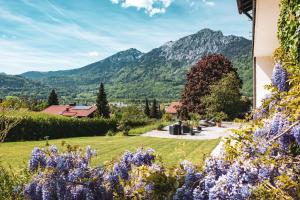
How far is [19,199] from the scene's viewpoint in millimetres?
4656

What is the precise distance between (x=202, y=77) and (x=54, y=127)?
21.0 m

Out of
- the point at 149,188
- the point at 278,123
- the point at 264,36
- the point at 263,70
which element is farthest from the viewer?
the point at 263,70

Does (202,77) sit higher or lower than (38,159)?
higher

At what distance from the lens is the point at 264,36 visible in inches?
338

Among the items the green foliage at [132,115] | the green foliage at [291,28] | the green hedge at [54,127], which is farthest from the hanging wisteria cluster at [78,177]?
the green foliage at [132,115]

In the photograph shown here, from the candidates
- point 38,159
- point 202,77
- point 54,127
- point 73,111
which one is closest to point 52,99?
point 73,111

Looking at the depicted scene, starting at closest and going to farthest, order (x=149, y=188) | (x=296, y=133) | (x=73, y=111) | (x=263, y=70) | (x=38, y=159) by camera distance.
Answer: (x=296, y=133) → (x=149, y=188) → (x=38, y=159) → (x=263, y=70) → (x=73, y=111)

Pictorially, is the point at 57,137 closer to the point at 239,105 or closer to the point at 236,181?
the point at 239,105

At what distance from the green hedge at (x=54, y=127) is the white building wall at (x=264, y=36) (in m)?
16.6

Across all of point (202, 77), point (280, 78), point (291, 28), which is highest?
point (202, 77)

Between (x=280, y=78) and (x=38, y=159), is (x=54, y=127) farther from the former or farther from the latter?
(x=280, y=78)

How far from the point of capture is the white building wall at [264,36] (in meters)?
6.67

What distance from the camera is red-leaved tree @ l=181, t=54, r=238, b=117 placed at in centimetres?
4416

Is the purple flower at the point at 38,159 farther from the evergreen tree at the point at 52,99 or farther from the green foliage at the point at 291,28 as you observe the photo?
the evergreen tree at the point at 52,99
